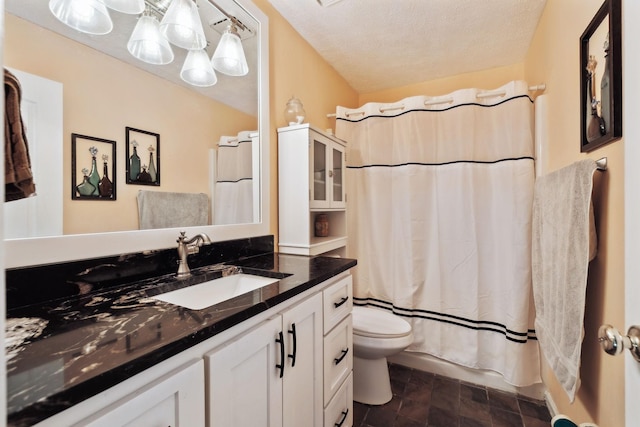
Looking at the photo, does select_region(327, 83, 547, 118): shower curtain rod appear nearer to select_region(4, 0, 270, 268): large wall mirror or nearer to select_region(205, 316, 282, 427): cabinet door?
select_region(4, 0, 270, 268): large wall mirror

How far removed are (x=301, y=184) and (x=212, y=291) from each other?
79 centimetres

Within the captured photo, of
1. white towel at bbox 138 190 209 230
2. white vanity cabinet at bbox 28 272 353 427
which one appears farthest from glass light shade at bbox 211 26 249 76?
white vanity cabinet at bbox 28 272 353 427

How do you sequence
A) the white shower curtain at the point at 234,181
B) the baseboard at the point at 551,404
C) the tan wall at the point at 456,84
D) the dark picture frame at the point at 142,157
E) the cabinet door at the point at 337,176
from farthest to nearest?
the tan wall at the point at 456,84 < the cabinet door at the point at 337,176 < the baseboard at the point at 551,404 < the white shower curtain at the point at 234,181 < the dark picture frame at the point at 142,157

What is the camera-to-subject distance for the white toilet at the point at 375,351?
163 cm

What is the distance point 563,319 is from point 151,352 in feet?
4.33

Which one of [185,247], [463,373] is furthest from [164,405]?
[463,373]

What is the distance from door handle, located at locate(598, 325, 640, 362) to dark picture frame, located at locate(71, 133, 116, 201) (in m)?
1.38

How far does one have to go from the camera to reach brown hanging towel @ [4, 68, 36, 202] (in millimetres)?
713

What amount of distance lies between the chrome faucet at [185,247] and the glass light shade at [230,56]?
843mm

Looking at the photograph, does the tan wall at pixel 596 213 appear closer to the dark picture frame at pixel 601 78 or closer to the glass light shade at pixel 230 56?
the dark picture frame at pixel 601 78

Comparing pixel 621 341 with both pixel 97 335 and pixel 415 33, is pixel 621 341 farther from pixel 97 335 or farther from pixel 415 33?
pixel 415 33

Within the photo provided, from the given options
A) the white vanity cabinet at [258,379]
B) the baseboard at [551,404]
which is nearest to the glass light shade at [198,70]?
the white vanity cabinet at [258,379]

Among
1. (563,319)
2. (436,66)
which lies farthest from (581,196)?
(436,66)

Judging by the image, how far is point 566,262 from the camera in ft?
3.44
